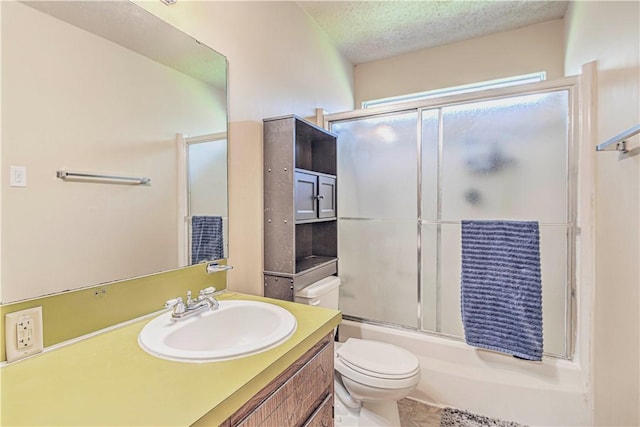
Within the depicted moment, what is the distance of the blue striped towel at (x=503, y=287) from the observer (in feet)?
5.65

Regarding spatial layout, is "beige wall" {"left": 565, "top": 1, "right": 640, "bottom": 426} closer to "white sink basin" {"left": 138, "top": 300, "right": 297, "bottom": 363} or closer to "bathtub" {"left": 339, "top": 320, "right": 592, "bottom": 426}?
"bathtub" {"left": 339, "top": 320, "right": 592, "bottom": 426}

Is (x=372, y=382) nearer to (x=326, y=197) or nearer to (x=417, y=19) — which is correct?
(x=326, y=197)

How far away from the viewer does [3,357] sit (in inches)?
29.8

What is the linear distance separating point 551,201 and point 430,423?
1472 mm

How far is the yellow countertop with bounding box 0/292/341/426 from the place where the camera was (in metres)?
0.59

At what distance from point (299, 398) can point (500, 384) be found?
1470mm

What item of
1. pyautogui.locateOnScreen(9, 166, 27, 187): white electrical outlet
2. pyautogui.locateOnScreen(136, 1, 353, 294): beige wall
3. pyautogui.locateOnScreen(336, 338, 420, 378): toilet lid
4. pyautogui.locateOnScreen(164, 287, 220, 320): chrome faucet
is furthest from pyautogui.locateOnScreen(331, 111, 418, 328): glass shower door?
pyautogui.locateOnScreen(9, 166, 27, 187): white electrical outlet

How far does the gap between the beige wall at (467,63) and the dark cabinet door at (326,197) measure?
52.8 inches

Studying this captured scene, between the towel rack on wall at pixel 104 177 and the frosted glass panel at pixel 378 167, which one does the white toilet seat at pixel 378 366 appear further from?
the towel rack on wall at pixel 104 177

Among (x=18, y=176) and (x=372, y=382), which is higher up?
(x=18, y=176)

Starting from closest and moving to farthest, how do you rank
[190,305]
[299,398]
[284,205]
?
[299,398] → [190,305] → [284,205]

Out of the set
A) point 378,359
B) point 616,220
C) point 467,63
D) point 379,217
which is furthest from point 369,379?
point 467,63

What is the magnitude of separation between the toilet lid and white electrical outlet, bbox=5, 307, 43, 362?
124 cm

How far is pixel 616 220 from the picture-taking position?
4.24 feet
